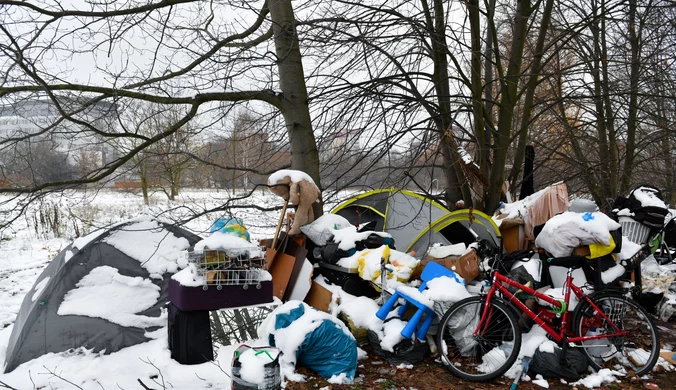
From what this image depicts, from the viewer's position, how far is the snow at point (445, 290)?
4.13 metres

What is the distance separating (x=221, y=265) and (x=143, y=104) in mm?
3099

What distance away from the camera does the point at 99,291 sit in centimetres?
447

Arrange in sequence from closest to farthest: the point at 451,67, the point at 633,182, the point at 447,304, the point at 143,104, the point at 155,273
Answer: the point at 447,304, the point at 155,273, the point at 143,104, the point at 451,67, the point at 633,182

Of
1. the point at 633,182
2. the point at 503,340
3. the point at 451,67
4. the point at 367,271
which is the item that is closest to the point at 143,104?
the point at 367,271

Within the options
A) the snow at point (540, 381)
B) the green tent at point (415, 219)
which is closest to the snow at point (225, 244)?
the green tent at point (415, 219)

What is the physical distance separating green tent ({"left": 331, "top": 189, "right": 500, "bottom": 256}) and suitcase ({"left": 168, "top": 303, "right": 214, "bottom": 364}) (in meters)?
2.73

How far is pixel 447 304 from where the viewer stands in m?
4.15

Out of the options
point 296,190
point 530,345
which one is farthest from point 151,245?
point 530,345

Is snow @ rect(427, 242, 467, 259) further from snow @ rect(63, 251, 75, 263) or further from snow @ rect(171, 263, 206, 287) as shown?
snow @ rect(63, 251, 75, 263)

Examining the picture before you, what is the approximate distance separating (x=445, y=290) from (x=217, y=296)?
1891 mm

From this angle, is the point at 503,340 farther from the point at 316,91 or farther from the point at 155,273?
the point at 316,91

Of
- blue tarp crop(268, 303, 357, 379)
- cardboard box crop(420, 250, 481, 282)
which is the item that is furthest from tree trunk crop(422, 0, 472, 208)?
blue tarp crop(268, 303, 357, 379)

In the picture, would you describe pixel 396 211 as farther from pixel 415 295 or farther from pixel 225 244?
pixel 225 244

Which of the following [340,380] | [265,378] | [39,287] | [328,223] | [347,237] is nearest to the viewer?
[265,378]
